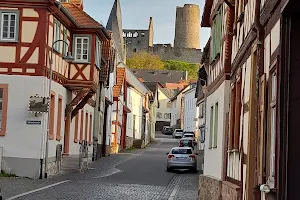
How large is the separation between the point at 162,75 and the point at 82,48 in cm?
11780

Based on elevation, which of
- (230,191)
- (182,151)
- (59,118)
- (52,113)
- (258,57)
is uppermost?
(258,57)

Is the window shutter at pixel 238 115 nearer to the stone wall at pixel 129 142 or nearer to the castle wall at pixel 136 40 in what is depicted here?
the stone wall at pixel 129 142

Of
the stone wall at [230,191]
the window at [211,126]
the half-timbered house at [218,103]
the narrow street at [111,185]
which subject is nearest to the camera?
the stone wall at [230,191]

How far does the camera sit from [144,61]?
151 meters

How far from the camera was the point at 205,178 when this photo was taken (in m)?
19.1

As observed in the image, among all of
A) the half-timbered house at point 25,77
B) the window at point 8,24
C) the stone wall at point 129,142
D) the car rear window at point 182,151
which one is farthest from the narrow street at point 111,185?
the stone wall at point 129,142

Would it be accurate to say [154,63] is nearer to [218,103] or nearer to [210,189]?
[210,189]

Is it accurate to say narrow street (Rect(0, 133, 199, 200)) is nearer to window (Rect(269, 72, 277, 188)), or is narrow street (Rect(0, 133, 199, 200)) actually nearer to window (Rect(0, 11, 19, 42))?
window (Rect(0, 11, 19, 42))

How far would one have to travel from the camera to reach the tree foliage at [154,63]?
484 feet

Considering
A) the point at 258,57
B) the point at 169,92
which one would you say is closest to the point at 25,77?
the point at 258,57

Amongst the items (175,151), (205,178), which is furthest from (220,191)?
(175,151)

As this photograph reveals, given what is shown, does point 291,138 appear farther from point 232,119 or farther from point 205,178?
point 205,178

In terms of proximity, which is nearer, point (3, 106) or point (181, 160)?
point (3, 106)

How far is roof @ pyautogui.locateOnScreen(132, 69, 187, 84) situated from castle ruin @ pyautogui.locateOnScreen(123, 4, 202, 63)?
12.0 feet
